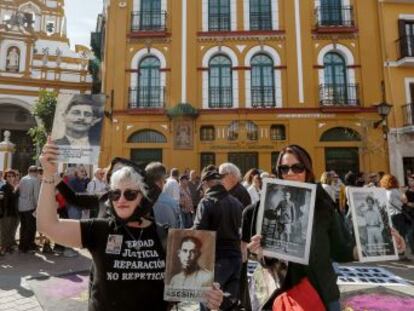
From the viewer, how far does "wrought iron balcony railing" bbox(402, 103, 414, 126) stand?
17923 millimetres

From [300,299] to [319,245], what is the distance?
16.1 inches

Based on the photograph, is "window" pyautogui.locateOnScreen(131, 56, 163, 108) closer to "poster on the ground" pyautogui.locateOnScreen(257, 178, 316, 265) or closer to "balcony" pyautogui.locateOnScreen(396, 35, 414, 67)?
"balcony" pyautogui.locateOnScreen(396, 35, 414, 67)

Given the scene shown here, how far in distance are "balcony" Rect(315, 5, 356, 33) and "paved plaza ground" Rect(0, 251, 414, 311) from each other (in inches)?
559

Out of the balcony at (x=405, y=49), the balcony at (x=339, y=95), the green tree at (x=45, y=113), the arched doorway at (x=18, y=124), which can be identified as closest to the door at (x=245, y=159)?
the balcony at (x=339, y=95)

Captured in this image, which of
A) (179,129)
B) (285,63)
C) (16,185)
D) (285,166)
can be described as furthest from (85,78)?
(285,166)

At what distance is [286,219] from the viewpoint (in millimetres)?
2521

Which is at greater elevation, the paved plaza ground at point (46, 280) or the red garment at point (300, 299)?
the red garment at point (300, 299)

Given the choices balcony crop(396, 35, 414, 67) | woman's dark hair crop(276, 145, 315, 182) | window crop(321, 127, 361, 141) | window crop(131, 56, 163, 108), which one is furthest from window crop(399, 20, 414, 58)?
woman's dark hair crop(276, 145, 315, 182)

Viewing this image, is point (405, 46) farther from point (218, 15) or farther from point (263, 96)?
point (218, 15)

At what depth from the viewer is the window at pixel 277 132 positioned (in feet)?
61.5

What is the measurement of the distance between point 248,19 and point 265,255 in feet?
62.1

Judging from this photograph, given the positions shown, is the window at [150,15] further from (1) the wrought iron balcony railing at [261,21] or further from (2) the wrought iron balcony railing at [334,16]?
(2) the wrought iron balcony railing at [334,16]

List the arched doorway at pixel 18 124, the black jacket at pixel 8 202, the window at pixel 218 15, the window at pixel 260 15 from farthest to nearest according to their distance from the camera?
1. the arched doorway at pixel 18 124
2. the window at pixel 218 15
3. the window at pixel 260 15
4. the black jacket at pixel 8 202

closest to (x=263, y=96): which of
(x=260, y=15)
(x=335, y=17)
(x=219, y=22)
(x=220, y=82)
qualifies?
(x=220, y=82)
